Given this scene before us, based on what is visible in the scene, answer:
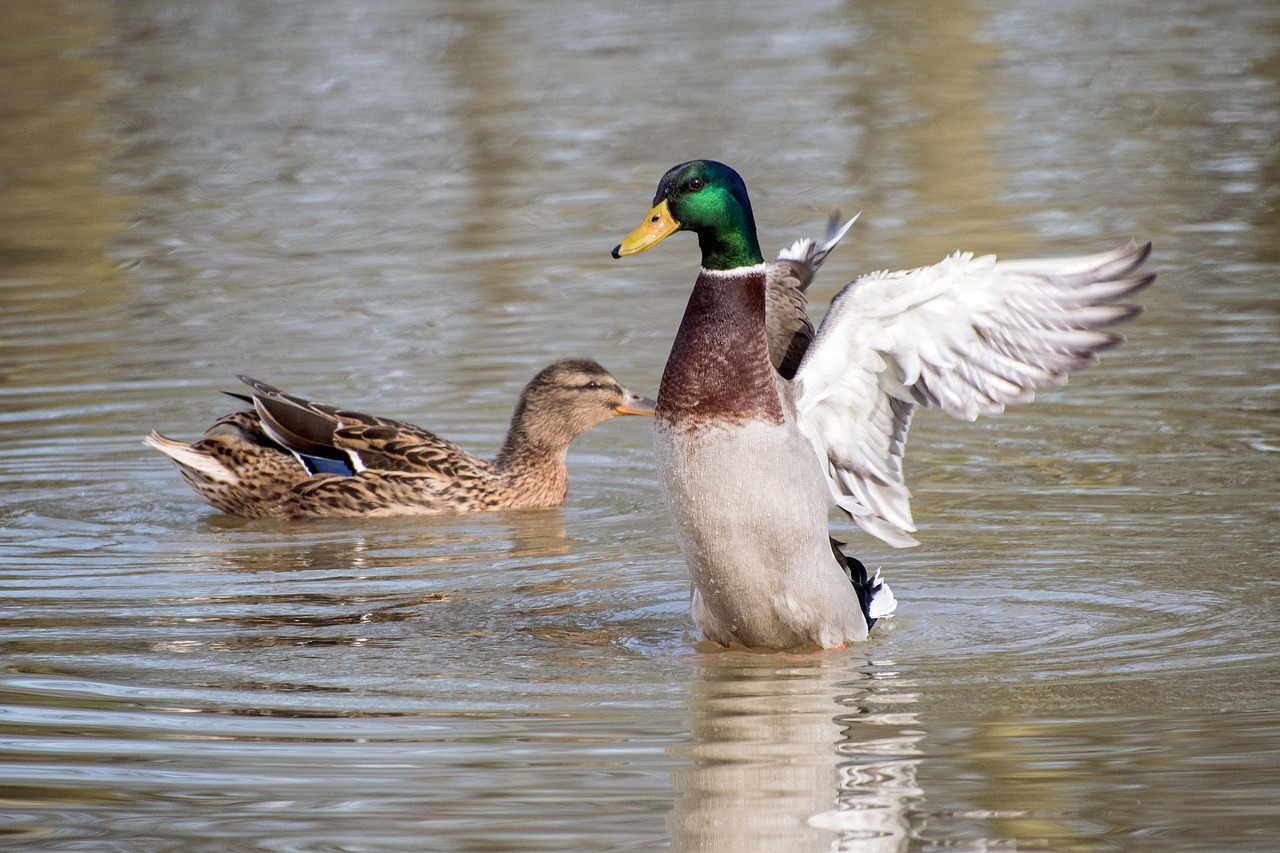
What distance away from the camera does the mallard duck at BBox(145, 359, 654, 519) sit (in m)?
9.38

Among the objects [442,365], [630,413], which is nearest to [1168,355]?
[630,413]

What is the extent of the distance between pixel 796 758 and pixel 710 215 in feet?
5.87

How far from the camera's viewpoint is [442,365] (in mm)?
11656

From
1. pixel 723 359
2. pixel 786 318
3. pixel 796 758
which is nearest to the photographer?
pixel 796 758

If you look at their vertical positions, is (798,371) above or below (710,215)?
below

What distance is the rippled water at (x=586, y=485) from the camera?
5340 millimetres

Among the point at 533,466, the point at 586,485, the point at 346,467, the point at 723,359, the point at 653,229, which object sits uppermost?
the point at 653,229

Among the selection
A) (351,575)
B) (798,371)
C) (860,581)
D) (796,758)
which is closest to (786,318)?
(798,371)

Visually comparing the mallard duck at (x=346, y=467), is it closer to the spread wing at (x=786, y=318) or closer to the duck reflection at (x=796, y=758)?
the spread wing at (x=786, y=318)

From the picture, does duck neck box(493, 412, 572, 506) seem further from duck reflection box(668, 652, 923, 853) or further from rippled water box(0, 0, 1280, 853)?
duck reflection box(668, 652, 923, 853)

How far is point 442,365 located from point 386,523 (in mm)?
2496

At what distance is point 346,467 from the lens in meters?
9.55

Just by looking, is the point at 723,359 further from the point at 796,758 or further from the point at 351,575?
the point at 351,575

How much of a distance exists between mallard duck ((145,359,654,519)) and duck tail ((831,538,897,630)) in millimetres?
2622
